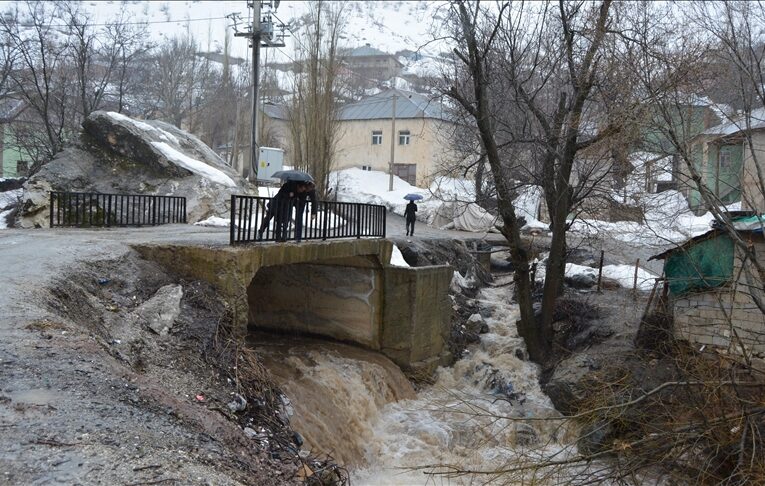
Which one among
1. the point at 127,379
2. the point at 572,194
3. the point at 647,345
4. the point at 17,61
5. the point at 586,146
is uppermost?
the point at 17,61

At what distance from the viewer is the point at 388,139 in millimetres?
48344

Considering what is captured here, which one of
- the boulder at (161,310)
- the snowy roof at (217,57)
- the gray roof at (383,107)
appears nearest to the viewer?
the boulder at (161,310)

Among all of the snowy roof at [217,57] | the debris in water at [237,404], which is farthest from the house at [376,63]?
the debris in water at [237,404]

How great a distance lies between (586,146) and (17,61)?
2287 cm

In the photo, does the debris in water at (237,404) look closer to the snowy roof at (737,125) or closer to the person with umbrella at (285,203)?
the person with umbrella at (285,203)

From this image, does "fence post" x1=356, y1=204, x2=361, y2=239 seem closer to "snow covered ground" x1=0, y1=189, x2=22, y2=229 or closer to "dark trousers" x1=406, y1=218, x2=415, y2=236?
"dark trousers" x1=406, y1=218, x2=415, y2=236

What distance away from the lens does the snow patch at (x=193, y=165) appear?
21414 mm

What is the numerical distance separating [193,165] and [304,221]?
9.82 meters

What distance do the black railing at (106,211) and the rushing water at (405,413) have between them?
5.61 metres

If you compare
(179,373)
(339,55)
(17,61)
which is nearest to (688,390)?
(179,373)

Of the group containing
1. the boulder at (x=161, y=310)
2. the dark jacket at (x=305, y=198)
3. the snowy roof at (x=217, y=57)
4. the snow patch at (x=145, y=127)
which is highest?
the snowy roof at (x=217, y=57)

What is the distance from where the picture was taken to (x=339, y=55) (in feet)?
88.9

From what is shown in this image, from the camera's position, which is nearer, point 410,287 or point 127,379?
point 127,379

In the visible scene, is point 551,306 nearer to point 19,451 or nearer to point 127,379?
point 127,379
